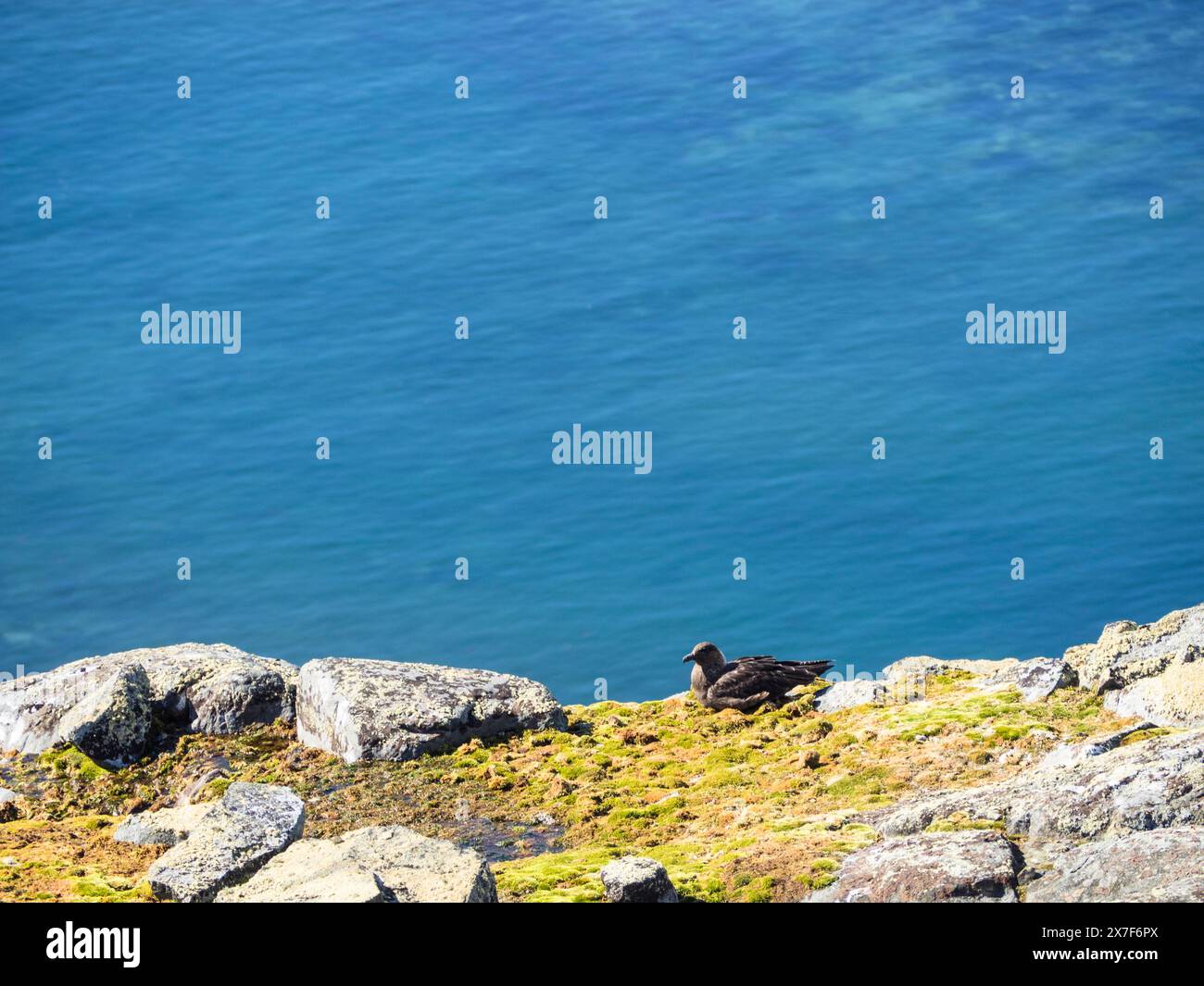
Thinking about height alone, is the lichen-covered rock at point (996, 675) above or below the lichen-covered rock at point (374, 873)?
above

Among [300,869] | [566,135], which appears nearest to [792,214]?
[566,135]

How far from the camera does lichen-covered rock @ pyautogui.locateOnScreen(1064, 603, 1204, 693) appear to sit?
20750mm

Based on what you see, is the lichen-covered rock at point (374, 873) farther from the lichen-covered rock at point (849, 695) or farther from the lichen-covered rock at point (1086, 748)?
the lichen-covered rock at point (849, 695)

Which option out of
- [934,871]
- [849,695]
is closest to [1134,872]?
[934,871]

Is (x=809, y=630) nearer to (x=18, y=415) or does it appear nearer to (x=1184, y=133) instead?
(x=18, y=415)

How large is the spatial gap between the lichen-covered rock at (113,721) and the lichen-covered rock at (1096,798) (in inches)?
406

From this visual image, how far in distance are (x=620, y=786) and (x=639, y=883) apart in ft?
17.1

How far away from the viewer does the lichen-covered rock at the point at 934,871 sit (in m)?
15.4

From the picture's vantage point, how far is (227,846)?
56.8ft

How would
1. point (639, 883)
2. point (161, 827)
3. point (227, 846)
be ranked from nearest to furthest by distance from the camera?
point (639, 883), point (227, 846), point (161, 827)

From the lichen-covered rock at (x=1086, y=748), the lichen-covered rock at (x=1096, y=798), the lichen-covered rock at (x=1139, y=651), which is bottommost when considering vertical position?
the lichen-covered rock at (x=1096, y=798)

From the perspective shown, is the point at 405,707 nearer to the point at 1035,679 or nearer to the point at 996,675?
the point at 996,675

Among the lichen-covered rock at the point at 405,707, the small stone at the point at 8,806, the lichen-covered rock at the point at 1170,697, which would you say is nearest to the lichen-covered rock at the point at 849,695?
the lichen-covered rock at the point at 1170,697

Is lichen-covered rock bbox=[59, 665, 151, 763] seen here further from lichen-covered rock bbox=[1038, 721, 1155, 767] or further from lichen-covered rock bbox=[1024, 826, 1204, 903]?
lichen-covered rock bbox=[1024, 826, 1204, 903]
